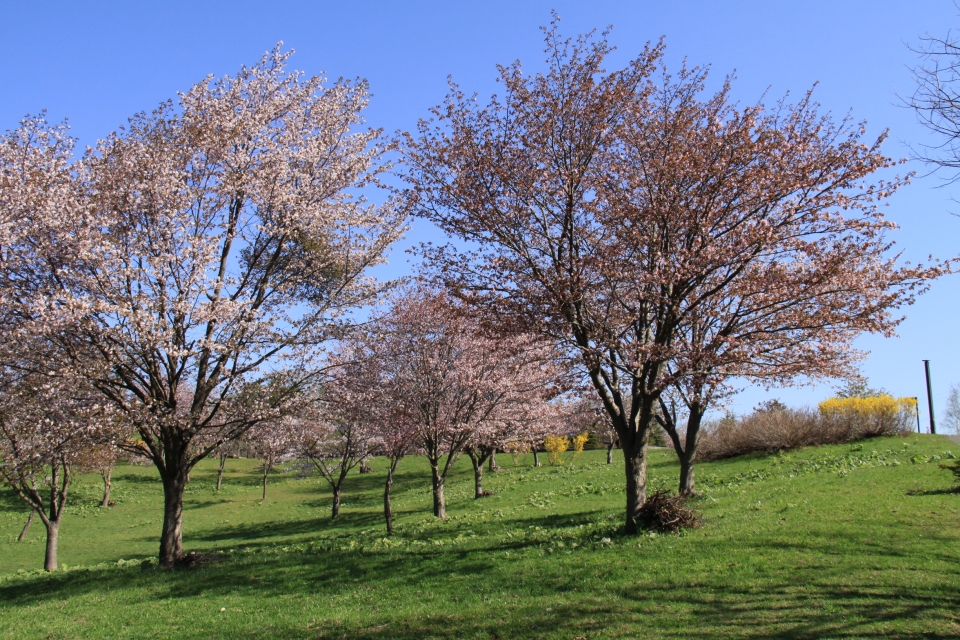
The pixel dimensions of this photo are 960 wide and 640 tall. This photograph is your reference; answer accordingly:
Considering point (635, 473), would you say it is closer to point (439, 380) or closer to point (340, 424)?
point (439, 380)

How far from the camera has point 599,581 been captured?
791 cm

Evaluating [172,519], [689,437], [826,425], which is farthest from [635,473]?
[826,425]

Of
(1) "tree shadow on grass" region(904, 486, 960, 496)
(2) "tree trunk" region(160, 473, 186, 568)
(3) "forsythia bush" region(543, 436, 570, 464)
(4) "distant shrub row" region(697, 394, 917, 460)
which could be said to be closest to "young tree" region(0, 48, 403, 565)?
(2) "tree trunk" region(160, 473, 186, 568)

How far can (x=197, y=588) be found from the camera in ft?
33.5

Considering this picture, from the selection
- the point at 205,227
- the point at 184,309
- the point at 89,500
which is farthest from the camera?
the point at 89,500

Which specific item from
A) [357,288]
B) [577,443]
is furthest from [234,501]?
[357,288]

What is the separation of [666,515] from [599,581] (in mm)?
3061

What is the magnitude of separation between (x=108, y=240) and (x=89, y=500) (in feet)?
99.9

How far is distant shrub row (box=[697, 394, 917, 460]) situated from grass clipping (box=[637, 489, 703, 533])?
16817mm

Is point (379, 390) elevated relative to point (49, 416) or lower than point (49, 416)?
elevated

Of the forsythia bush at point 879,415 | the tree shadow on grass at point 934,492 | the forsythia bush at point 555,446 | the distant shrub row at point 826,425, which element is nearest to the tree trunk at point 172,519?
the tree shadow on grass at point 934,492

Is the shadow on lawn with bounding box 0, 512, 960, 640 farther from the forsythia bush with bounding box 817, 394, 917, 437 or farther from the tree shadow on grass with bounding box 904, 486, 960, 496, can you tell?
the forsythia bush with bounding box 817, 394, 917, 437

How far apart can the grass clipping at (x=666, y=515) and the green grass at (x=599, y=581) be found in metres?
0.51

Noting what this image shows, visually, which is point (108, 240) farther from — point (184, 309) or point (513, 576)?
point (513, 576)
